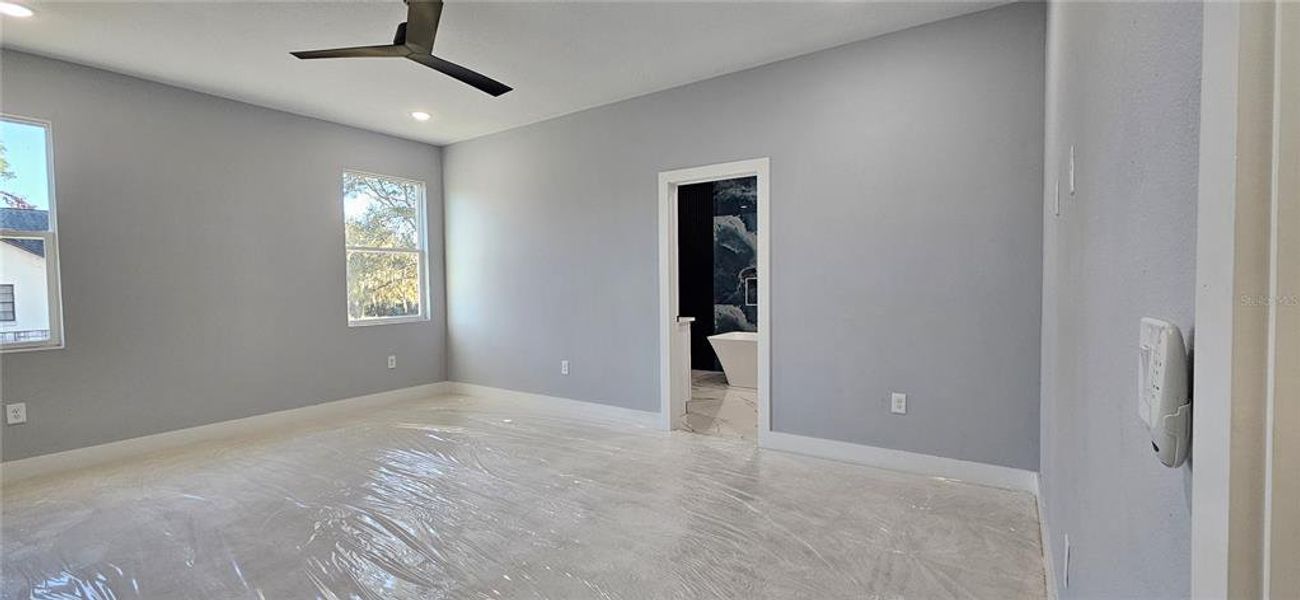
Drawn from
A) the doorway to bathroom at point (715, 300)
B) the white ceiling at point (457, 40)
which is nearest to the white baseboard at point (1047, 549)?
the doorway to bathroom at point (715, 300)

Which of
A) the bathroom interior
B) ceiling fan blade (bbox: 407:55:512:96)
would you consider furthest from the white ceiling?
the bathroom interior

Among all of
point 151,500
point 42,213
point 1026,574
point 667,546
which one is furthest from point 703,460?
point 42,213

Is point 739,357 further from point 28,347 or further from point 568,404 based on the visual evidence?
point 28,347

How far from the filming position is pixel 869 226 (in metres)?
3.39

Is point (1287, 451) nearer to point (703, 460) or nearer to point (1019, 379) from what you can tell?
point (1019, 379)

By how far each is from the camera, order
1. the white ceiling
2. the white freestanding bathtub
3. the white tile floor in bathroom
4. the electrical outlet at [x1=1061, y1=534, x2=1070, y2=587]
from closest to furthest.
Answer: the electrical outlet at [x1=1061, y1=534, x2=1070, y2=587], the white ceiling, the white tile floor in bathroom, the white freestanding bathtub

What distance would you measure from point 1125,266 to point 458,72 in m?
2.81

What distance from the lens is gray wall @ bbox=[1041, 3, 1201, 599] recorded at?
0.54 metres

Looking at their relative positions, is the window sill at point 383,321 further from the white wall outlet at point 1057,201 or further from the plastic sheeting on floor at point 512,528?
the white wall outlet at point 1057,201

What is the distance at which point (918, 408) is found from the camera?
3268mm

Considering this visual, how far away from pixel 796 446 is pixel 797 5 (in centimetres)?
257

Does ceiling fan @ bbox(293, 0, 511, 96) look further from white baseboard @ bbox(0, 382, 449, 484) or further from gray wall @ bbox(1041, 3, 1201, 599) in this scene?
white baseboard @ bbox(0, 382, 449, 484)

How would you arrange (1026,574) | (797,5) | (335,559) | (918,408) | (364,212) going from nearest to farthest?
(1026,574), (335,559), (797,5), (918,408), (364,212)

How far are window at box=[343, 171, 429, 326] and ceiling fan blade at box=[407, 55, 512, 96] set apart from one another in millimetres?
2715
